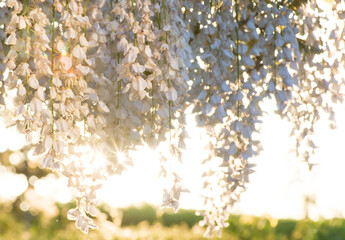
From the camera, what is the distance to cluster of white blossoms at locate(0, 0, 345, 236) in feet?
5.66

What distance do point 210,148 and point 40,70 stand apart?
3.79ft

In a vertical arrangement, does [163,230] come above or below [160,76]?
below

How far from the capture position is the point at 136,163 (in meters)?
2.21

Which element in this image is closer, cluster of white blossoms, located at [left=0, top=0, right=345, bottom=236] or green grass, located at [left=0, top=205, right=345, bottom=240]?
cluster of white blossoms, located at [left=0, top=0, right=345, bottom=236]

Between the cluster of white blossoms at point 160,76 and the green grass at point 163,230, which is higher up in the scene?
the cluster of white blossoms at point 160,76

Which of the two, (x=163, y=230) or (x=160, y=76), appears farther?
(x=163, y=230)

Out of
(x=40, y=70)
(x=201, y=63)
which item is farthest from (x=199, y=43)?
(x=40, y=70)

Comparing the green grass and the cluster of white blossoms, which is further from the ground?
the cluster of white blossoms

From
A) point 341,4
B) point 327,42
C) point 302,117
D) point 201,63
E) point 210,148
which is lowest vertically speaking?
point 210,148

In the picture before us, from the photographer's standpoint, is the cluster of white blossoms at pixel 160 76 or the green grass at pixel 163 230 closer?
the cluster of white blossoms at pixel 160 76

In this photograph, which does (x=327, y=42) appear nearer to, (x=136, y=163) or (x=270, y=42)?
(x=270, y=42)

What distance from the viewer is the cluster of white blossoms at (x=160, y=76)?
1.73 m

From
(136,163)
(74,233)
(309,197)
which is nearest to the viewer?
(136,163)

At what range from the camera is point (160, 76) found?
6.15ft
